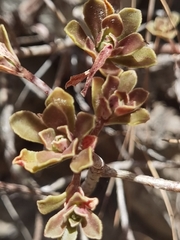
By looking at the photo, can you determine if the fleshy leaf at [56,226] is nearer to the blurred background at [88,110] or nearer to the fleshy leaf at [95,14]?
the fleshy leaf at [95,14]

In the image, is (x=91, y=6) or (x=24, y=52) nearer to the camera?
(x=91, y=6)

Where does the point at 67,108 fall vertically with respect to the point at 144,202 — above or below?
above

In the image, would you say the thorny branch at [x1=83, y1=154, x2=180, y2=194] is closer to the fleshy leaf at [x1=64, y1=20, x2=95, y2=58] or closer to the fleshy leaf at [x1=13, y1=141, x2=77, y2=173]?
the fleshy leaf at [x1=13, y1=141, x2=77, y2=173]

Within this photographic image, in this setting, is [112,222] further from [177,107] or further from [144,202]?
[177,107]

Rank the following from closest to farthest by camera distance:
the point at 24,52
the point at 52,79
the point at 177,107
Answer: the point at 24,52
the point at 177,107
the point at 52,79

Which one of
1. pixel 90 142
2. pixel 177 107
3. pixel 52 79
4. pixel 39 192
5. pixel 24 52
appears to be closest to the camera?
pixel 90 142

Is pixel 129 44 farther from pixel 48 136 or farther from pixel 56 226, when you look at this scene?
pixel 56 226

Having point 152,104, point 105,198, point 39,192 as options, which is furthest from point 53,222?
point 152,104

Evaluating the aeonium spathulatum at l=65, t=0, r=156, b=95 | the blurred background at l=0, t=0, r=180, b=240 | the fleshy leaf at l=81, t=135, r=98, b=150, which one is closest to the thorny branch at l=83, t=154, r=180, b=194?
the fleshy leaf at l=81, t=135, r=98, b=150
